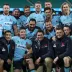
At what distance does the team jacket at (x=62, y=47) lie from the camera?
6945 mm

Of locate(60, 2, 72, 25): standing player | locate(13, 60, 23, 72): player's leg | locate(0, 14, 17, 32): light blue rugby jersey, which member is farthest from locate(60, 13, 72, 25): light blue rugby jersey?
locate(13, 60, 23, 72): player's leg

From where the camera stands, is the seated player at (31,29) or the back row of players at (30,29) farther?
the seated player at (31,29)

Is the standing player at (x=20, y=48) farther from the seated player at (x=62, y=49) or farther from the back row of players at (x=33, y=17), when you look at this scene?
the seated player at (x=62, y=49)

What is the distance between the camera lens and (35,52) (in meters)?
7.26

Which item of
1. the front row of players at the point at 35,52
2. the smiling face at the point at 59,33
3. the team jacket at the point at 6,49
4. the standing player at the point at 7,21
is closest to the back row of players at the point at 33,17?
the standing player at the point at 7,21

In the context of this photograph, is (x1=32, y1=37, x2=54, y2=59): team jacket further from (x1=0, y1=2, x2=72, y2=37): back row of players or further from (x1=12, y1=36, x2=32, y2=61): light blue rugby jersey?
(x1=0, y1=2, x2=72, y2=37): back row of players

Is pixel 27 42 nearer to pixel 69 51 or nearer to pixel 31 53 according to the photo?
pixel 31 53

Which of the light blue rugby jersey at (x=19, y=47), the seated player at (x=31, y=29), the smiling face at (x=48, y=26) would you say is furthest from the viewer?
the seated player at (x=31, y=29)

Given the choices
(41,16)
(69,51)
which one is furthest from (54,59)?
(41,16)

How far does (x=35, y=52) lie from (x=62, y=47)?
669 mm

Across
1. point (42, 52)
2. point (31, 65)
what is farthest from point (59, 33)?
point (31, 65)

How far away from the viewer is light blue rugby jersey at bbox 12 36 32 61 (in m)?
7.54

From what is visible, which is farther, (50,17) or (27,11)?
(27,11)

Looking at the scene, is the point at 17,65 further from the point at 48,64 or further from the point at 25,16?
the point at 25,16
